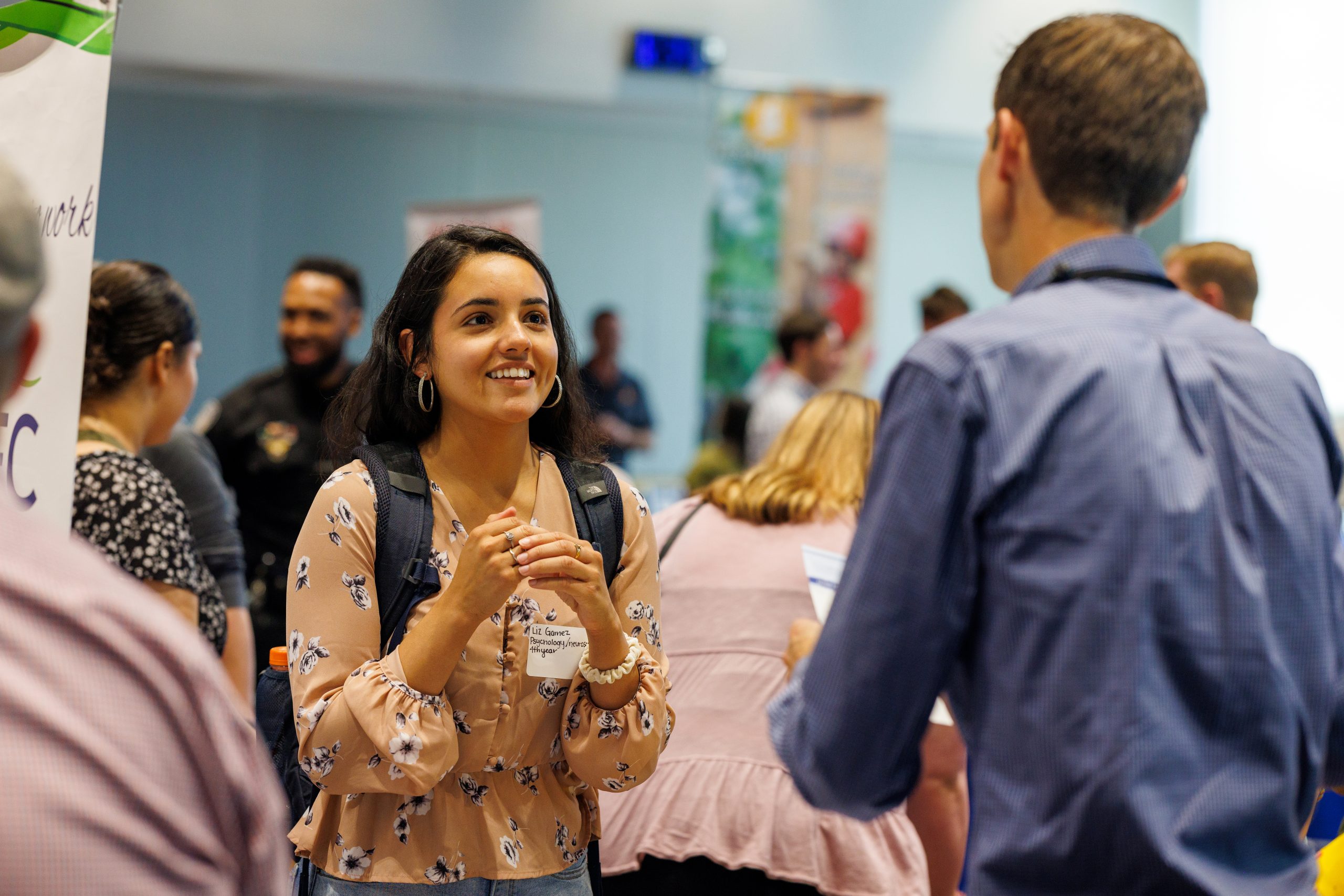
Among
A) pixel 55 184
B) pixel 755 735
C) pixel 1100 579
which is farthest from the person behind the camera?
pixel 755 735

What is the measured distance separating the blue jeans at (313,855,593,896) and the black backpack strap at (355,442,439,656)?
0.30 m

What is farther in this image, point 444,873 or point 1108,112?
point 444,873

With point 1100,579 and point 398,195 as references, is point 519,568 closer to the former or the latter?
point 1100,579

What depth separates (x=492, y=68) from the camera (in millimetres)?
8172

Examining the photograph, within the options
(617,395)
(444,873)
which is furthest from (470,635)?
(617,395)

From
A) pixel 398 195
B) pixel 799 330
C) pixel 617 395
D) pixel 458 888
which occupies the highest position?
pixel 398 195

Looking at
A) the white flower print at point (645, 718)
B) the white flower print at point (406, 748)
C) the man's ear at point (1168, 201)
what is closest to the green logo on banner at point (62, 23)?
the white flower print at point (406, 748)

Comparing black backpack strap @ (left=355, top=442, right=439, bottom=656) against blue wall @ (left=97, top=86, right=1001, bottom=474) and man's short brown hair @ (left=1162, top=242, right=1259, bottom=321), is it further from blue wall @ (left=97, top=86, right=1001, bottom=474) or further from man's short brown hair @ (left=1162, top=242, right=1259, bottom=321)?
blue wall @ (left=97, top=86, right=1001, bottom=474)

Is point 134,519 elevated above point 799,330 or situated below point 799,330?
below

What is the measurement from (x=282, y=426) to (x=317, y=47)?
178 inches

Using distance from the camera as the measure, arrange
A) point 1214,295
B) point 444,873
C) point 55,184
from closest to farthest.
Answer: point 444,873
point 55,184
point 1214,295

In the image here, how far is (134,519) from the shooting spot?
228 centimetres

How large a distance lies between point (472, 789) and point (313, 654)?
0.28 meters

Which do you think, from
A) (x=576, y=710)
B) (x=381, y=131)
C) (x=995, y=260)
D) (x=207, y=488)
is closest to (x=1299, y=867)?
(x=995, y=260)
